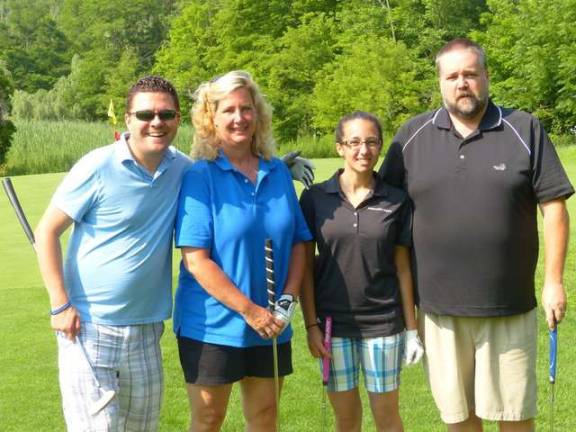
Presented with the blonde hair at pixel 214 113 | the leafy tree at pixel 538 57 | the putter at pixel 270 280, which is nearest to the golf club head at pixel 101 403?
the putter at pixel 270 280

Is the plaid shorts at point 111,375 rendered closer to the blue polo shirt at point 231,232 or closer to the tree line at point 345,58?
the blue polo shirt at point 231,232

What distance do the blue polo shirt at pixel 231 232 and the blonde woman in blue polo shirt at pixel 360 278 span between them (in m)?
0.22

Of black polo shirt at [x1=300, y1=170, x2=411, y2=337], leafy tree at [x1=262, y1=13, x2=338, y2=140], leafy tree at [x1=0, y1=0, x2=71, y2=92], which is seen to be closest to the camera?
black polo shirt at [x1=300, y1=170, x2=411, y2=337]

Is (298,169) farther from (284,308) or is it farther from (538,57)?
(538,57)

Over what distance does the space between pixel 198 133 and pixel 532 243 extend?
1424mm

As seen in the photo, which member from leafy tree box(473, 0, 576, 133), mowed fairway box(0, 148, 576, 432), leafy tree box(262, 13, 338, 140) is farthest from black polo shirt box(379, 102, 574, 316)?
leafy tree box(262, 13, 338, 140)

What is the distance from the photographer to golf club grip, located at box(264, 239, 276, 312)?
11.1ft

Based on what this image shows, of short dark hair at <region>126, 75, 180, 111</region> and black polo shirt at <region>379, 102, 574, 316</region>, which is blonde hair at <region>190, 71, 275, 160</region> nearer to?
short dark hair at <region>126, 75, 180, 111</region>

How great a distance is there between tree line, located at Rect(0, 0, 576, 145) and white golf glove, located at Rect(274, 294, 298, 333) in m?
20.4

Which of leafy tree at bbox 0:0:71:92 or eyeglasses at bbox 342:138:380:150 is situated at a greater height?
leafy tree at bbox 0:0:71:92

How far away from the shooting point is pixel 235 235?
3.38 metres

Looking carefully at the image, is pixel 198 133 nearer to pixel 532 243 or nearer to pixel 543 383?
pixel 532 243

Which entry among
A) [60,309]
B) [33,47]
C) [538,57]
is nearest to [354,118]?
[60,309]

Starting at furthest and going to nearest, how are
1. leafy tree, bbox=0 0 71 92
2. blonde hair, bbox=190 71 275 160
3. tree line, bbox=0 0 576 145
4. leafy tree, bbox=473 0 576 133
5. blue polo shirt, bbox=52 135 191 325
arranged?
leafy tree, bbox=0 0 71 92 < tree line, bbox=0 0 576 145 < leafy tree, bbox=473 0 576 133 < blonde hair, bbox=190 71 275 160 < blue polo shirt, bbox=52 135 191 325
